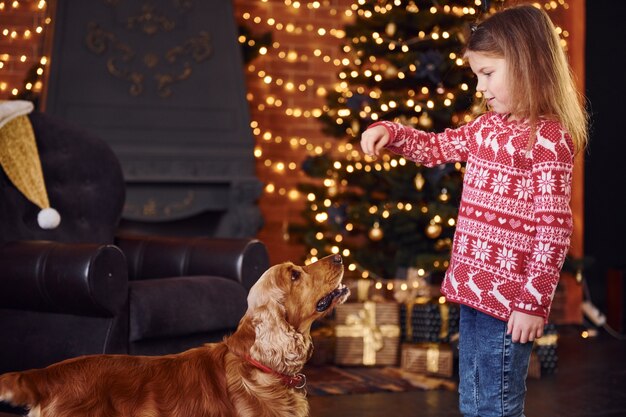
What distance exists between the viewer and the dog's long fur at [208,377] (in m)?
2.18

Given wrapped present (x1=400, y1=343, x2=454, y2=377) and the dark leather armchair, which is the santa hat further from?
wrapped present (x1=400, y1=343, x2=454, y2=377)

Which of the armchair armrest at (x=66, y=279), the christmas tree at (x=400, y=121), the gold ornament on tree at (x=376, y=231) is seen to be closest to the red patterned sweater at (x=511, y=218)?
the armchair armrest at (x=66, y=279)

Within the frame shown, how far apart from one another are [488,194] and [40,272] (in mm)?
1641

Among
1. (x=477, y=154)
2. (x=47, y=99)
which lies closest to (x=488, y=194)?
(x=477, y=154)

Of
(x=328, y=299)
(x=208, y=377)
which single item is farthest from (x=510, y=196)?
(x=208, y=377)

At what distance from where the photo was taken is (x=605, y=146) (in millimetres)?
6094

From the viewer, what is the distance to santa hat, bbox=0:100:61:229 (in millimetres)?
3434

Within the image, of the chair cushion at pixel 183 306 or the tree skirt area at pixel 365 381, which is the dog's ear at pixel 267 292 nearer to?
the chair cushion at pixel 183 306

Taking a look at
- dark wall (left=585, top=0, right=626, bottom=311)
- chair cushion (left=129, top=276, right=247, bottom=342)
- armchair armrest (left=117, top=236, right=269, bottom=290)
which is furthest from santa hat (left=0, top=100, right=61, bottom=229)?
dark wall (left=585, top=0, right=626, bottom=311)

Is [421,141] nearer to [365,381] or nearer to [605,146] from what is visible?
[365,381]

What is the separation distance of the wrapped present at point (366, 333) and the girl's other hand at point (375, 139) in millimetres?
2343

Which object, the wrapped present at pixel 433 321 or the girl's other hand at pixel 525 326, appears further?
the wrapped present at pixel 433 321

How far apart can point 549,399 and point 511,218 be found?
6.47 feet

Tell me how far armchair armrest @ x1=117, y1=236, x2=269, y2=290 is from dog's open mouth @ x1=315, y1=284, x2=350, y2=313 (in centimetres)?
Result: 123
